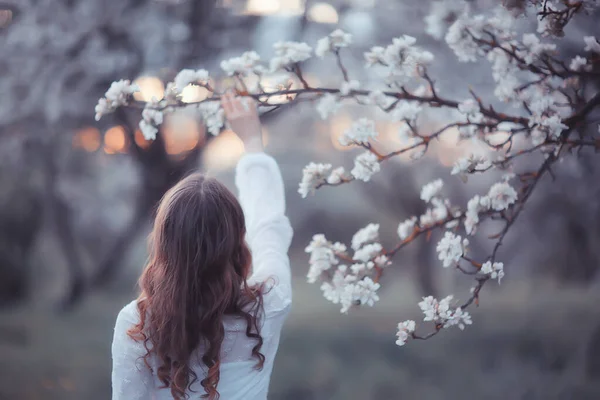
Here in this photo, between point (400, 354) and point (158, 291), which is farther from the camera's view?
point (400, 354)

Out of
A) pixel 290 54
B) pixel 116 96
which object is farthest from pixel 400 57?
pixel 116 96

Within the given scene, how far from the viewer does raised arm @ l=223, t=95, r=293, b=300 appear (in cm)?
87

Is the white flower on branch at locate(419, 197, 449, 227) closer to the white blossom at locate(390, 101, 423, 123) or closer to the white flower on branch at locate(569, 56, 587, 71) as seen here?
the white blossom at locate(390, 101, 423, 123)

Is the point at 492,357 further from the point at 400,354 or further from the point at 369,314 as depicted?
the point at 369,314

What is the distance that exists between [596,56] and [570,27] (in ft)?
2.91

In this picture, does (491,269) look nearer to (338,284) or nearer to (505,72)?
(338,284)

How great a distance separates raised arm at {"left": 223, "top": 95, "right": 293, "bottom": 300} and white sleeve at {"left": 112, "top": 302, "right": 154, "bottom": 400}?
186mm

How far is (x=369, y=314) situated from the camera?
6.34ft

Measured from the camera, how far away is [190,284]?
0.80 metres

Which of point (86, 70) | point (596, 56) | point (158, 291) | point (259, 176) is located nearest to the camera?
point (158, 291)

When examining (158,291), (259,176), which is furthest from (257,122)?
Result: (158,291)

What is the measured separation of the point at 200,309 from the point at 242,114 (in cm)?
39

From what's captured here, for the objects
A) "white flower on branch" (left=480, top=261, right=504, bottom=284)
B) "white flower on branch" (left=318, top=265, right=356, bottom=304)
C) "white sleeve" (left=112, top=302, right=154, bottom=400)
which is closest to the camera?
"white sleeve" (left=112, top=302, right=154, bottom=400)

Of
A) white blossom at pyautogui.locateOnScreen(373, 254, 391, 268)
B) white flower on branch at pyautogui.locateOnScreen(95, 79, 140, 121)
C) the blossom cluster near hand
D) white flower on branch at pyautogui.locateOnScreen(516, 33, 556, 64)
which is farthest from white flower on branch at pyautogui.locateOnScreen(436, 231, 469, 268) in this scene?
white flower on branch at pyautogui.locateOnScreen(95, 79, 140, 121)
